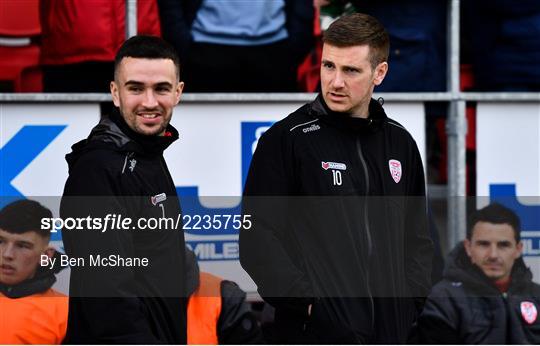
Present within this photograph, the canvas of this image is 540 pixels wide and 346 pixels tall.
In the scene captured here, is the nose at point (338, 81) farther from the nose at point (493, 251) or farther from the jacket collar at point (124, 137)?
the nose at point (493, 251)

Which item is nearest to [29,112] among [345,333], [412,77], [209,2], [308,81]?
[209,2]

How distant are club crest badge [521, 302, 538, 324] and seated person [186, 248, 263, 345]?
1.21 meters

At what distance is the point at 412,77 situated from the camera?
5.65 m

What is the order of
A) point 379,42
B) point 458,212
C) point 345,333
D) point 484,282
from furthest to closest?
point 458,212
point 484,282
point 379,42
point 345,333

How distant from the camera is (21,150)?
5.37 meters

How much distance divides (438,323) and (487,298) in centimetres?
26

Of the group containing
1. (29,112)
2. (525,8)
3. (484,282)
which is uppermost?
(525,8)

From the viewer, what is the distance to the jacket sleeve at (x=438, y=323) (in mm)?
5082

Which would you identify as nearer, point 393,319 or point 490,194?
point 393,319

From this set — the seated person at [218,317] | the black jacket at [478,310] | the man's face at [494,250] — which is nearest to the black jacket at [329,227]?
the seated person at [218,317]

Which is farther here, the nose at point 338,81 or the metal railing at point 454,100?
the metal railing at point 454,100

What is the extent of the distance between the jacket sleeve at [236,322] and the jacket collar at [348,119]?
1214 millimetres

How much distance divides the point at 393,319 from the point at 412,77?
6.34 feet

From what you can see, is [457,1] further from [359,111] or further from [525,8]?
[359,111]
